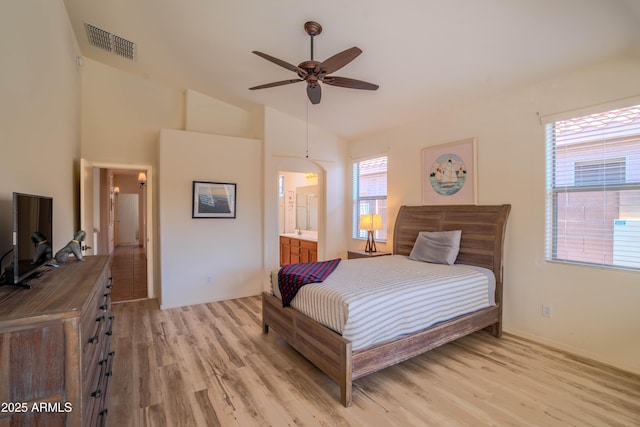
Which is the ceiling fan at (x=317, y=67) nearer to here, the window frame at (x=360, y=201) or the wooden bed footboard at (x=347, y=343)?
Answer: the wooden bed footboard at (x=347, y=343)

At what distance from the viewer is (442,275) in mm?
2959

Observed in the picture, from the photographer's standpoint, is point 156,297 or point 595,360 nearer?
point 595,360

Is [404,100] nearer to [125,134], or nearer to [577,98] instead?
[577,98]

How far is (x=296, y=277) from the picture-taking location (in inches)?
112

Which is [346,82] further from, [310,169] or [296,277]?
[310,169]

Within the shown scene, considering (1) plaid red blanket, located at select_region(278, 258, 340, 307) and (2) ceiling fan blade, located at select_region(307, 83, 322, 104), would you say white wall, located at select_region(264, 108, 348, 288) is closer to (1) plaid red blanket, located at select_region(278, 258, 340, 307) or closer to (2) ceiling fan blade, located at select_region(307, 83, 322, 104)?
(1) plaid red blanket, located at select_region(278, 258, 340, 307)

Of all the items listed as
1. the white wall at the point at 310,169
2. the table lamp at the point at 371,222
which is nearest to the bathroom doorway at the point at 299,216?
the white wall at the point at 310,169

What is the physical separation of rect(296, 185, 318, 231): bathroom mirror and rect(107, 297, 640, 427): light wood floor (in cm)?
352

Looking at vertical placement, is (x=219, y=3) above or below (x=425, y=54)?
above

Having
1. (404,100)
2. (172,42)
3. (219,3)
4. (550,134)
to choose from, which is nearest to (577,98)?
(550,134)

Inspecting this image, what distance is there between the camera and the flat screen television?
1444 mm

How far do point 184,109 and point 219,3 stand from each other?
97.7 inches

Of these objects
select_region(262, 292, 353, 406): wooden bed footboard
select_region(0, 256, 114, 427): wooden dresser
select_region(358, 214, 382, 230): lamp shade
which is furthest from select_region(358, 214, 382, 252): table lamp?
select_region(0, 256, 114, 427): wooden dresser

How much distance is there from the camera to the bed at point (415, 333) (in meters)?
2.21
